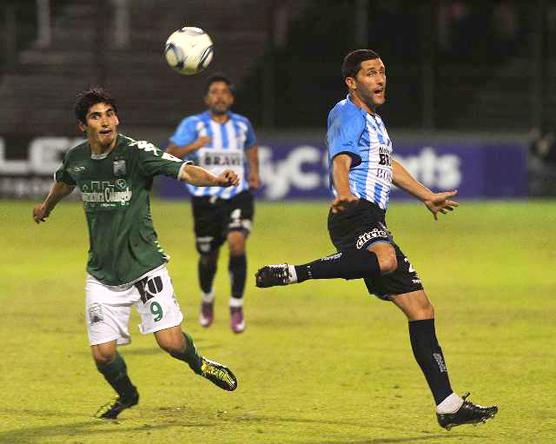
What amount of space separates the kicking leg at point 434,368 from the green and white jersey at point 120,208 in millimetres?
1608

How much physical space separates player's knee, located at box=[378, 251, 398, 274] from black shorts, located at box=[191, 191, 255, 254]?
16.3ft

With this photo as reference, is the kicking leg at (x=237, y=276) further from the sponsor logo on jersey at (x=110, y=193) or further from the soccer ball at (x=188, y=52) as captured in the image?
the sponsor logo on jersey at (x=110, y=193)

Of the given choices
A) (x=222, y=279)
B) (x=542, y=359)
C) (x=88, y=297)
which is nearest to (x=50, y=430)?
(x=88, y=297)

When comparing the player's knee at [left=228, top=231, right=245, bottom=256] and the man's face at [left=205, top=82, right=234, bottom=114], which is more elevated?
the man's face at [left=205, top=82, right=234, bottom=114]

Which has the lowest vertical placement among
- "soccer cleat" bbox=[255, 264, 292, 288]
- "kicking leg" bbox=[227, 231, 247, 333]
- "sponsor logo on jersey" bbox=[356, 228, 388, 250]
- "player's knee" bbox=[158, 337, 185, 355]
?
"kicking leg" bbox=[227, 231, 247, 333]

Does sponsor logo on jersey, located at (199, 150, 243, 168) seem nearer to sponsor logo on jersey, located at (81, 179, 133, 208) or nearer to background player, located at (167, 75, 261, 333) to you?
background player, located at (167, 75, 261, 333)

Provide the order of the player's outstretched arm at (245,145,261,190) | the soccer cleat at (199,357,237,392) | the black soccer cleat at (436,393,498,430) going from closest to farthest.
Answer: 1. the black soccer cleat at (436,393,498,430)
2. the soccer cleat at (199,357,237,392)
3. the player's outstretched arm at (245,145,261,190)

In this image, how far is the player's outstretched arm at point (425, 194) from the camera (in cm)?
851

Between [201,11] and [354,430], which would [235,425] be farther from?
[201,11]

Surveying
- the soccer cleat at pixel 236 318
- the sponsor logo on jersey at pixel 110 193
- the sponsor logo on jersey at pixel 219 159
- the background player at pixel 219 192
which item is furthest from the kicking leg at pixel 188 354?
the sponsor logo on jersey at pixel 219 159

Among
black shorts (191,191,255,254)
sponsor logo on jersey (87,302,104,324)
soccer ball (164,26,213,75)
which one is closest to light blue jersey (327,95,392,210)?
sponsor logo on jersey (87,302,104,324)

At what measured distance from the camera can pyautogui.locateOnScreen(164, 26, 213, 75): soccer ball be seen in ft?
34.1

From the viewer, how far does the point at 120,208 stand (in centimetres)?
859

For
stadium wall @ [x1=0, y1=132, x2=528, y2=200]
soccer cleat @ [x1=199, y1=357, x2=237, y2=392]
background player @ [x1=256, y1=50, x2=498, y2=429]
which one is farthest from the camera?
stadium wall @ [x1=0, y1=132, x2=528, y2=200]
